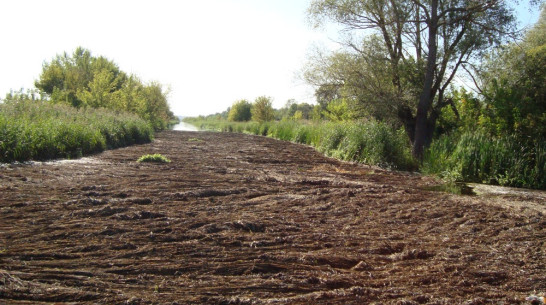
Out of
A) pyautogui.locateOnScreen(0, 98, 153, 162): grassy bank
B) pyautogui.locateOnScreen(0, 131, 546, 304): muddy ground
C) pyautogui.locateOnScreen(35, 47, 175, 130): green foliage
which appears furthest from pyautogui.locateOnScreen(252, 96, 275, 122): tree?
pyautogui.locateOnScreen(0, 131, 546, 304): muddy ground

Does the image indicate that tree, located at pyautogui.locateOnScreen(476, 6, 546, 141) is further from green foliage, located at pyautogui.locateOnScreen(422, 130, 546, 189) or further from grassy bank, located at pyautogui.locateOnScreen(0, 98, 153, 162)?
grassy bank, located at pyautogui.locateOnScreen(0, 98, 153, 162)

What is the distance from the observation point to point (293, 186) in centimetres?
928

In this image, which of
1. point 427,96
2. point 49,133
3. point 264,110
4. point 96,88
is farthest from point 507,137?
point 264,110

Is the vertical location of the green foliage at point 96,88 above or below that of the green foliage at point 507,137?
above

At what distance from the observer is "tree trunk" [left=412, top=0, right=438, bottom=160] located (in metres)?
14.4

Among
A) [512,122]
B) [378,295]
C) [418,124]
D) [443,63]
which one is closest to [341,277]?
[378,295]

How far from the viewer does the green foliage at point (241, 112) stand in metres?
76.9

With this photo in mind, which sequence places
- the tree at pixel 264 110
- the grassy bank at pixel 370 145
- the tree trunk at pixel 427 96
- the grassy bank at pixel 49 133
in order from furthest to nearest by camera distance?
the tree at pixel 264 110 < the grassy bank at pixel 370 145 < the tree trunk at pixel 427 96 < the grassy bank at pixel 49 133

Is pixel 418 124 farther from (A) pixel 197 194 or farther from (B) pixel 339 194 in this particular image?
(A) pixel 197 194

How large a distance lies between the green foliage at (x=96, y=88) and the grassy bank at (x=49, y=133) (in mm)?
8765

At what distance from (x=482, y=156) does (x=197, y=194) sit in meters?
7.58

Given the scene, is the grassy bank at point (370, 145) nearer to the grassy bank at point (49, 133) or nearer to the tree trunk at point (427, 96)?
the tree trunk at point (427, 96)

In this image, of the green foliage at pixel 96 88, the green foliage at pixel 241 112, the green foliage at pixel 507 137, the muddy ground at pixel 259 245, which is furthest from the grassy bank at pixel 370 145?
the green foliage at pixel 241 112

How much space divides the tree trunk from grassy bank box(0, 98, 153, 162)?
453 inches
